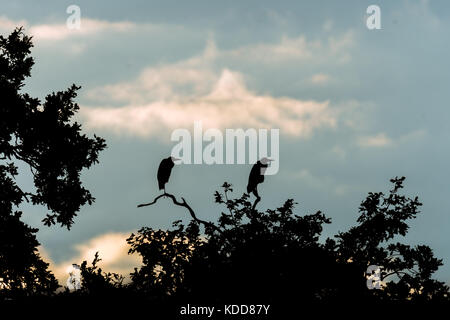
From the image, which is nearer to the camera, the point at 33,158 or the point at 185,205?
the point at 185,205

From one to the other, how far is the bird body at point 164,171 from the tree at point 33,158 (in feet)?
19.7

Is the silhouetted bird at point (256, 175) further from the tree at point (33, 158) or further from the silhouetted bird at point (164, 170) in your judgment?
the tree at point (33, 158)

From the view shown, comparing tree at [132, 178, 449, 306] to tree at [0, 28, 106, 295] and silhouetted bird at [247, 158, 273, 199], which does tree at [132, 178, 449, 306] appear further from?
tree at [0, 28, 106, 295]

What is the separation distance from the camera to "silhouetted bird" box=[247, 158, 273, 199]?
18766 millimetres

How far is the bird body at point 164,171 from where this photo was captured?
1970 cm

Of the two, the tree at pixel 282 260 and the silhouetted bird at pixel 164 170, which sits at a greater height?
the silhouetted bird at pixel 164 170

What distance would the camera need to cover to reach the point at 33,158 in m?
25.6

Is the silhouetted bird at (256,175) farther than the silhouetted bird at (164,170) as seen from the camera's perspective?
No

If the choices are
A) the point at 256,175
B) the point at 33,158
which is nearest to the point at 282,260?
the point at 256,175

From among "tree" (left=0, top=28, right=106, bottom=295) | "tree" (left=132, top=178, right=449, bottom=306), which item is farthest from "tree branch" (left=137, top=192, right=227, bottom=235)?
"tree" (left=0, top=28, right=106, bottom=295)

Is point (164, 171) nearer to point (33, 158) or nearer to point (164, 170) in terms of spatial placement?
point (164, 170)

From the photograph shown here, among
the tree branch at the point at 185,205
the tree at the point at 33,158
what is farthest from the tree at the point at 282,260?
the tree at the point at 33,158

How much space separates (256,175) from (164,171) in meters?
3.10
